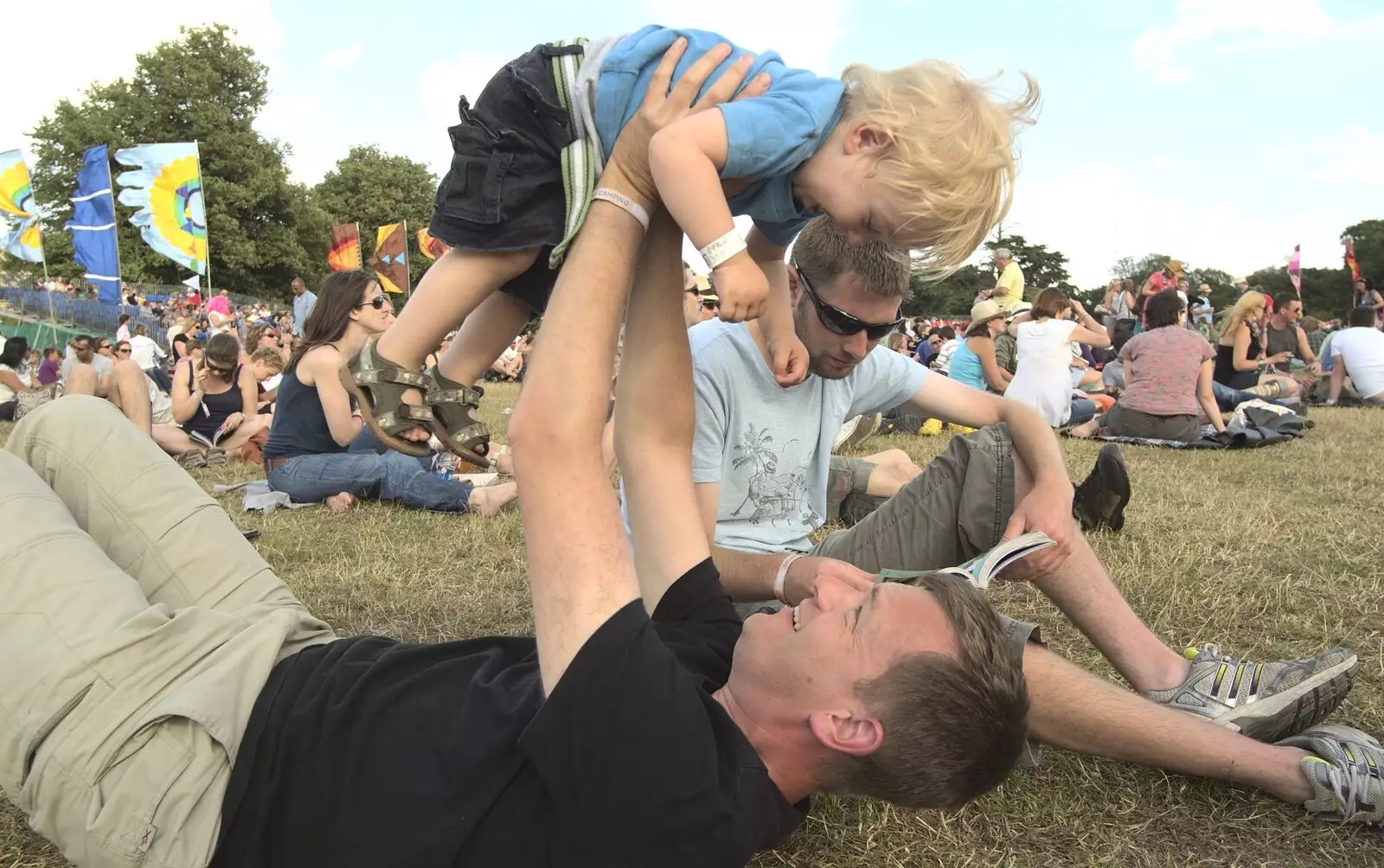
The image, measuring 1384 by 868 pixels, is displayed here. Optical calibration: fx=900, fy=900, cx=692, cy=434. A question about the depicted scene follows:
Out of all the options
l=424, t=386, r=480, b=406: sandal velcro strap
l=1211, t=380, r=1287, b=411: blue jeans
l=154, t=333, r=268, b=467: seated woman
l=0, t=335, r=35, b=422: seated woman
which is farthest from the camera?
l=0, t=335, r=35, b=422: seated woman

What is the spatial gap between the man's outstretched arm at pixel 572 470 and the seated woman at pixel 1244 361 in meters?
12.1

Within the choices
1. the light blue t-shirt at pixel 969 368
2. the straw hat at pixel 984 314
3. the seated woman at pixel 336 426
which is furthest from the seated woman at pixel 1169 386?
the seated woman at pixel 336 426

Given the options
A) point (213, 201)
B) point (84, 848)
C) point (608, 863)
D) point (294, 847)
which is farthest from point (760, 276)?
point (213, 201)

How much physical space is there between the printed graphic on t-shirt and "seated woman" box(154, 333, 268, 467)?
7041 mm

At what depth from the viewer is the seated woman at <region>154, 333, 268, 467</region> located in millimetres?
8453

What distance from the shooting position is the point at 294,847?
1.57 metres

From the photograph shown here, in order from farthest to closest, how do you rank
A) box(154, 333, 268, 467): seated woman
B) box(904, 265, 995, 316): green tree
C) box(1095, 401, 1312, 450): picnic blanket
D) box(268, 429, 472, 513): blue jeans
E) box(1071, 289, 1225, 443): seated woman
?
box(904, 265, 995, 316): green tree < box(1071, 289, 1225, 443): seated woman < box(1095, 401, 1312, 450): picnic blanket < box(154, 333, 268, 467): seated woman < box(268, 429, 472, 513): blue jeans

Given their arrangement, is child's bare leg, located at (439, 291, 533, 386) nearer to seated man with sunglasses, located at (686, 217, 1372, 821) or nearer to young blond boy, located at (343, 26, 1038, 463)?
young blond boy, located at (343, 26, 1038, 463)

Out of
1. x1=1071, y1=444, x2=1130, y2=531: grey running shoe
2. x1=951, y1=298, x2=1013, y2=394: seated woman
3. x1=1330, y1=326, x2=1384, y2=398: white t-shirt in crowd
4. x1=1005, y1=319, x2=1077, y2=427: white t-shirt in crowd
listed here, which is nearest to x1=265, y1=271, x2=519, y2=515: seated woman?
x1=1071, y1=444, x2=1130, y2=531: grey running shoe

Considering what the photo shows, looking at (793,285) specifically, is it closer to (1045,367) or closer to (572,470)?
(572,470)

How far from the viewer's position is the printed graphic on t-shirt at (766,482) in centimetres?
298

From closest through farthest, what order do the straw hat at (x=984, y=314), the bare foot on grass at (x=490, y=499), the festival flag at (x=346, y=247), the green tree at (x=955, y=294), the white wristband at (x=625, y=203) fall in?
the white wristband at (x=625, y=203) → the bare foot on grass at (x=490, y=499) → the straw hat at (x=984, y=314) → the festival flag at (x=346, y=247) → the green tree at (x=955, y=294)

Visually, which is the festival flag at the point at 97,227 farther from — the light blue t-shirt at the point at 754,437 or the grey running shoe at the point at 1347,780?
the grey running shoe at the point at 1347,780

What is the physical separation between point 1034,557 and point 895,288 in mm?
964
